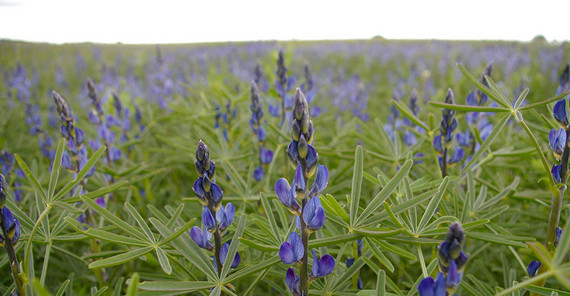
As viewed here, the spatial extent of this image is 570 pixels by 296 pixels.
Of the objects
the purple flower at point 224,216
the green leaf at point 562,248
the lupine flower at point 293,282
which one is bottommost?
the lupine flower at point 293,282

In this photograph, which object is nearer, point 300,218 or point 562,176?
point 300,218

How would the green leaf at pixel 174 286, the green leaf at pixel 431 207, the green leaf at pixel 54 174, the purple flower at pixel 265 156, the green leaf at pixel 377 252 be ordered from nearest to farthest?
the green leaf at pixel 174 286, the green leaf at pixel 377 252, the green leaf at pixel 431 207, the green leaf at pixel 54 174, the purple flower at pixel 265 156

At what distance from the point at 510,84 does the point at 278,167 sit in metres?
6.45

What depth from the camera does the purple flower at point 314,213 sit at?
1.00 m

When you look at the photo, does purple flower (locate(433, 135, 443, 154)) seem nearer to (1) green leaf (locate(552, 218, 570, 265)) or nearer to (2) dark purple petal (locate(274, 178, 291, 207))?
(1) green leaf (locate(552, 218, 570, 265))

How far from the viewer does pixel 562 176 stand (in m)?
1.21

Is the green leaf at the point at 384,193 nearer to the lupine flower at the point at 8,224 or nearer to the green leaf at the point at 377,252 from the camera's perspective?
the green leaf at the point at 377,252

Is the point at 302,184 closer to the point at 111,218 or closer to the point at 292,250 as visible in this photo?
the point at 292,250

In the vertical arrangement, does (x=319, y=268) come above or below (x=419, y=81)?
below

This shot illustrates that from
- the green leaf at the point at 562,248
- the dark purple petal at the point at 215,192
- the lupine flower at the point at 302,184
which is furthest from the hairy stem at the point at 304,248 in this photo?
the green leaf at the point at 562,248

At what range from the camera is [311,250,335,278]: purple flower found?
1067 mm

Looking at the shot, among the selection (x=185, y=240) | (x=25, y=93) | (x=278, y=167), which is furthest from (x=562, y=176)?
(x=25, y=93)

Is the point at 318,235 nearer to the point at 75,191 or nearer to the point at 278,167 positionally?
the point at 75,191

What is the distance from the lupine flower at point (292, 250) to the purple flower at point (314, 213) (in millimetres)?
61
